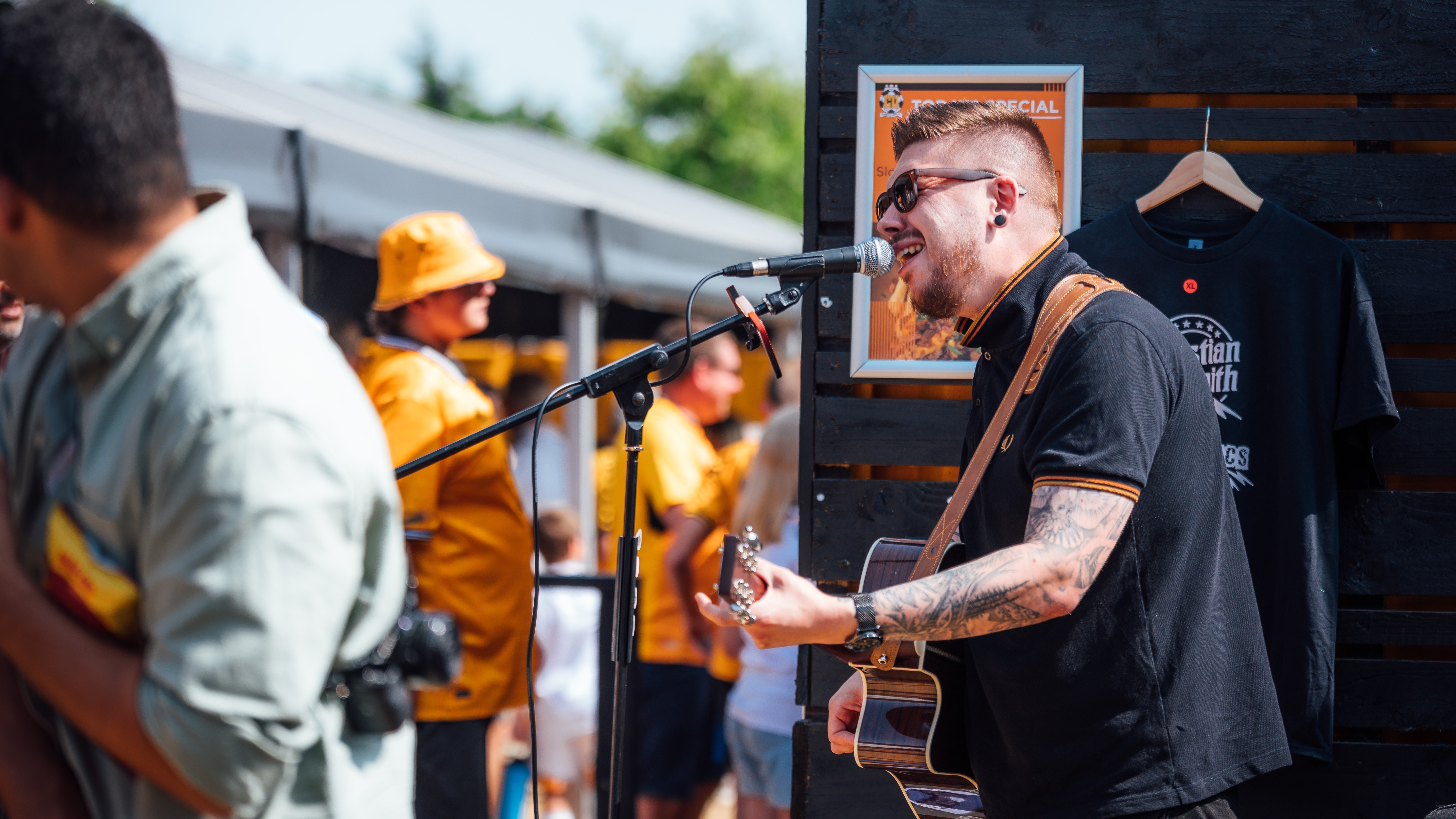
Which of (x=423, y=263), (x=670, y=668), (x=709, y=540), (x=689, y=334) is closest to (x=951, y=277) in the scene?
(x=689, y=334)

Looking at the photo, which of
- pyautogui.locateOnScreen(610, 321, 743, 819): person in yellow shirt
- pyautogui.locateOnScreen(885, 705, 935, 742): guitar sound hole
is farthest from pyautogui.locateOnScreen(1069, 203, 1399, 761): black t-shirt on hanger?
pyautogui.locateOnScreen(610, 321, 743, 819): person in yellow shirt

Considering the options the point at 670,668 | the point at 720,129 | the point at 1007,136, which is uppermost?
the point at 720,129

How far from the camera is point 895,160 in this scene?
288cm

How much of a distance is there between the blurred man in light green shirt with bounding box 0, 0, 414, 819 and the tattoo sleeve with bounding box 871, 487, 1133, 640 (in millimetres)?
869

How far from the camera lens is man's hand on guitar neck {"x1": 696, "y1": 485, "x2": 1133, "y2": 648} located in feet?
5.86

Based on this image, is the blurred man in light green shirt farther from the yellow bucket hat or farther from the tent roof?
the tent roof

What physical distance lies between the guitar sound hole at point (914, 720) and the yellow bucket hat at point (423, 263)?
6.79 ft

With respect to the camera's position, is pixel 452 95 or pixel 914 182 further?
pixel 452 95

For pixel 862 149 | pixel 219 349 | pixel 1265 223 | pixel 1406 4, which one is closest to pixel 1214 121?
pixel 1265 223

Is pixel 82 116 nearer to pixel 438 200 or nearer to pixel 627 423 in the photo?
pixel 627 423

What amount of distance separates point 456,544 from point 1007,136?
6.69 feet

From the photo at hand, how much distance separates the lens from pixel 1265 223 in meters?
2.75

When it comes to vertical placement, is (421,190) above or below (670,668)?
above

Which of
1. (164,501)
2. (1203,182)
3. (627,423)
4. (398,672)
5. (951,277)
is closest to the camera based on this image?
(164,501)
